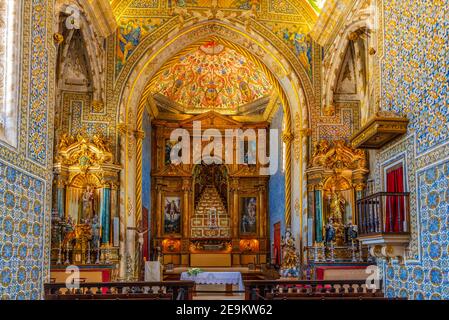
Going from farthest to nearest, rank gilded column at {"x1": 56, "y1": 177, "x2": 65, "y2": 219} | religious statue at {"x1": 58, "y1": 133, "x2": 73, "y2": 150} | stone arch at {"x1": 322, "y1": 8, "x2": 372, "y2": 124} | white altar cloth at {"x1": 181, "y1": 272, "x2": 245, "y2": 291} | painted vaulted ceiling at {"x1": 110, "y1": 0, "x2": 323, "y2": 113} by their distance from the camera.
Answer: white altar cloth at {"x1": 181, "y1": 272, "x2": 245, "y2": 291} < painted vaulted ceiling at {"x1": 110, "y1": 0, "x2": 323, "y2": 113} < religious statue at {"x1": 58, "y1": 133, "x2": 73, "y2": 150} < gilded column at {"x1": 56, "y1": 177, "x2": 65, "y2": 219} < stone arch at {"x1": 322, "y1": 8, "x2": 372, "y2": 124}

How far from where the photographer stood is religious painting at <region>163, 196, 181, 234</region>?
24.0m

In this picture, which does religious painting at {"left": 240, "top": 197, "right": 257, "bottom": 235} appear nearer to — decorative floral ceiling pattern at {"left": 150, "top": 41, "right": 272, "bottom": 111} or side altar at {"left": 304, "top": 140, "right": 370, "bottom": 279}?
decorative floral ceiling pattern at {"left": 150, "top": 41, "right": 272, "bottom": 111}

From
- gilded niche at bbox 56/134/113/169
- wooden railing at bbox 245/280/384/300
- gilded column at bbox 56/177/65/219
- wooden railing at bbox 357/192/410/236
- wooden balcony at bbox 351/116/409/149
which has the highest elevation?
gilded niche at bbox 56/134/113/169

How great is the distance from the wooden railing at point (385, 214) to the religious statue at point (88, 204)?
820cm

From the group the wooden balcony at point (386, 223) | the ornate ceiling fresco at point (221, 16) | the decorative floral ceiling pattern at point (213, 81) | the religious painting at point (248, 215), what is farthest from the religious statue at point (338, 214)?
the religious painting at point (248, 215)

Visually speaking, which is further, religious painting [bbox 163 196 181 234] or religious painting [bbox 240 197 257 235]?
religious painting [bbox 240 197 257 235]

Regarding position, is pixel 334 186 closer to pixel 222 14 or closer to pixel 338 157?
pixel 338 157

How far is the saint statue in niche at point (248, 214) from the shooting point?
2439 centimetres

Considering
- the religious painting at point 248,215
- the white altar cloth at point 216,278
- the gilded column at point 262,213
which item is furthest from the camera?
the religious painting at point 248,215

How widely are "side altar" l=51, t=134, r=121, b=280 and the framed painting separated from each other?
826 centimetres

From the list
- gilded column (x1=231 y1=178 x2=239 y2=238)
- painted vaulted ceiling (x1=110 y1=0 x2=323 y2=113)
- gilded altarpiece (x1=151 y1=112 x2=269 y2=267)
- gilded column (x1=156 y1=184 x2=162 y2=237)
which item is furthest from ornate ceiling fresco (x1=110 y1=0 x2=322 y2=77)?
gilded column (x1=231 y1=178 x2=239 y2=238)

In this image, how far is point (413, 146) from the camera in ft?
30.2

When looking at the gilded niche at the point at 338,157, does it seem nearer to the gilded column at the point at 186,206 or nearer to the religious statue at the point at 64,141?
the religious statue at the point at 64,141

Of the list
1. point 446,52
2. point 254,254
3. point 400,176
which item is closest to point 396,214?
point 400,176
